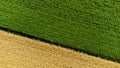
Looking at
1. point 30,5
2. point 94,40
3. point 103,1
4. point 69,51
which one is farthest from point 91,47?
point 30,5

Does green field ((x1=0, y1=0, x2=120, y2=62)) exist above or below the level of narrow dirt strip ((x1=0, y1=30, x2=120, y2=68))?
above

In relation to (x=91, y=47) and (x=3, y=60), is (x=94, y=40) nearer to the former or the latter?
(x=91, y=47)

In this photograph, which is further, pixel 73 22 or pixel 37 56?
pixel 73 22

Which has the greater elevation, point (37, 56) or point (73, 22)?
point (73, 22)

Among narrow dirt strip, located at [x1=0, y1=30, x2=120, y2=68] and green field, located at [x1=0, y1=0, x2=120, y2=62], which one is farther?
green field, located at [x1=0, y1=0, x2=120, y2=62]
